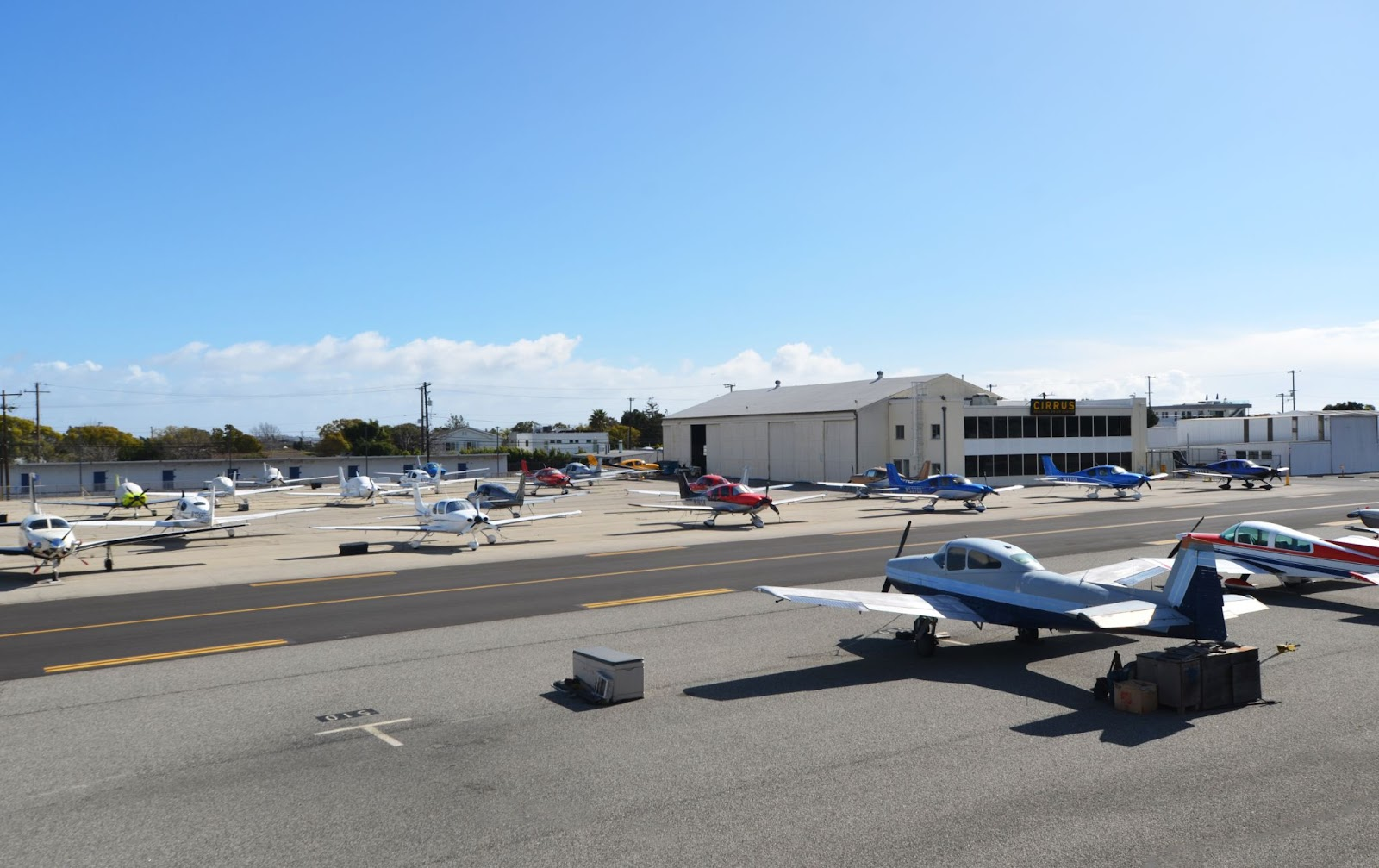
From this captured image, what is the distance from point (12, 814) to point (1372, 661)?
67.9 ft

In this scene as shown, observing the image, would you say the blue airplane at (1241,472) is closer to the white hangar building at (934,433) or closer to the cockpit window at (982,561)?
the white hangar building at (934,433)

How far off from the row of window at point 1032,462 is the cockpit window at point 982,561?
58.1m

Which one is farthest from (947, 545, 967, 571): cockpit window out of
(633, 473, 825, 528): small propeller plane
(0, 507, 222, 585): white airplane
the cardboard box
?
(633, 473, 825, 528): small propeller plane

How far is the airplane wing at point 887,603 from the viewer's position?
16.7m

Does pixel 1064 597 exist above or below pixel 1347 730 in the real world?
above

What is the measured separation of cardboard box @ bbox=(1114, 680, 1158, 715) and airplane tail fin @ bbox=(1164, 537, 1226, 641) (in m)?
1.97

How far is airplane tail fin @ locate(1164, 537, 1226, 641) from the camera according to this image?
48.3 feet

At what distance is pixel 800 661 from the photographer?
1709 cm

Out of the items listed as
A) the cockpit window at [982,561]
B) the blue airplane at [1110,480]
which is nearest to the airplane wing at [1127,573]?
the cockpit window at [982,561]

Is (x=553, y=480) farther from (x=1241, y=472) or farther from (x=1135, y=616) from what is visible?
(x=1135, y=616)

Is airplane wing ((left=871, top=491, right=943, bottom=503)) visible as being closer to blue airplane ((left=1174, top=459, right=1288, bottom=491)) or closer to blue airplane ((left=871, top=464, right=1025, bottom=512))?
blue airplane ((left=871, top=464, right=1025, bottom=512))

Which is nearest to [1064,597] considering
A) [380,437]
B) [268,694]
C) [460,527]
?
[268,694]

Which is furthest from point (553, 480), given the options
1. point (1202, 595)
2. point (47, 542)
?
point (1202, 595)

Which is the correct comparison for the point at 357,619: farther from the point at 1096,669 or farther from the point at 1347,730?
the point at 1347,730
